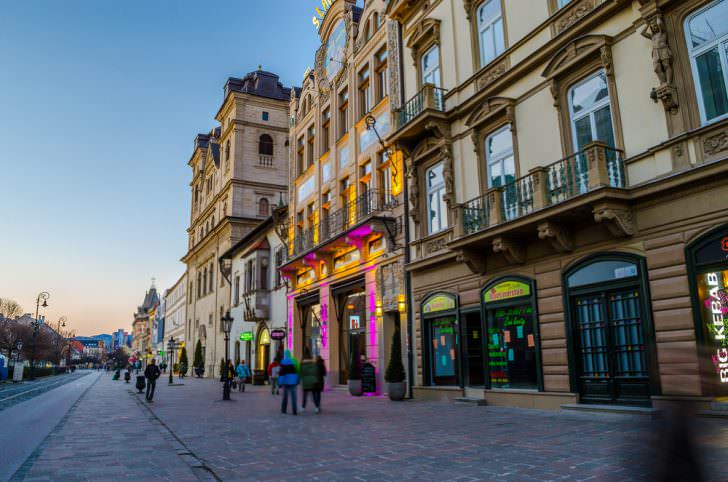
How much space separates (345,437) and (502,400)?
6118mm

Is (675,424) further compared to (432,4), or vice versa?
A: (432,4)

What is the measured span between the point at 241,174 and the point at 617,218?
1585 inches

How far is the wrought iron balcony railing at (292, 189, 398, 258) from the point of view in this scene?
21528mm

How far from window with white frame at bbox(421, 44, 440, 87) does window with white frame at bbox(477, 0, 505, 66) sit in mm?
2163

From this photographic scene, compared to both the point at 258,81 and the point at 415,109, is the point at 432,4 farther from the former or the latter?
the point at 258,81

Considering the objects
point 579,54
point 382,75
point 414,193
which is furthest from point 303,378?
point 382,75

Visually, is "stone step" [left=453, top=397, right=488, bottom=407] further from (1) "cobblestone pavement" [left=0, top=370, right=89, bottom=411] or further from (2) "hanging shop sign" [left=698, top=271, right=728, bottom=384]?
(1) "cobblestone pavement" [left=0, top=370, right=89, bottom=411]

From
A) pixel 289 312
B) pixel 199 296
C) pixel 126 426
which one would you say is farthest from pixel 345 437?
pixel 199 296

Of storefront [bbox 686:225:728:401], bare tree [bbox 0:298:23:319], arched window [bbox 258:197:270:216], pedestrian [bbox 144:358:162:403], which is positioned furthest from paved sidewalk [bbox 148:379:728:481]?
bare tree [bbox 0:298:23:319]

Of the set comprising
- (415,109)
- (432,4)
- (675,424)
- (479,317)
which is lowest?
(675,424)

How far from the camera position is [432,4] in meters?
18.8

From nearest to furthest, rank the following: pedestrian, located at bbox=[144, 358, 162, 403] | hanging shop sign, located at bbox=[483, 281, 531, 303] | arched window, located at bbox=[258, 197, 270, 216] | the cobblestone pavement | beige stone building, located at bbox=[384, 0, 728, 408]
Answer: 1. beige stone building, located at bbox=[384, 0, 728, 408]
2. hanging shop sign, located at bbox=[483, 281, 531, 303]
3. pedestrian, located at bbox=[144, 358, 162, 403]
4. the cobblestone pavement
5. arched window, located at bbox=[258, 197, 270, 216]

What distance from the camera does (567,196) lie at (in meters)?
12.4

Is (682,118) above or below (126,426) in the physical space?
above
